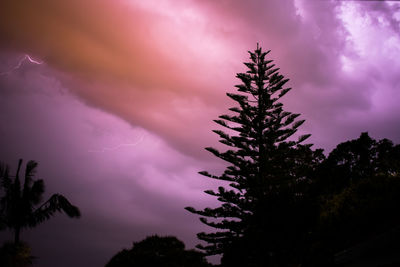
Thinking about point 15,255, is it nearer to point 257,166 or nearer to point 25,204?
point 25,204

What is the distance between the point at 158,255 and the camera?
2080 cm

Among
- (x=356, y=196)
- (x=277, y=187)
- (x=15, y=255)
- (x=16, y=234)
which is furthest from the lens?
(x=277, y=187)

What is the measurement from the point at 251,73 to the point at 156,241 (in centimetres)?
1299

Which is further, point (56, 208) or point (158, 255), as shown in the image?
point (158, 255)

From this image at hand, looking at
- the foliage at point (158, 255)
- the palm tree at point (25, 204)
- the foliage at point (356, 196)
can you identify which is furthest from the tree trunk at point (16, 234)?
the foliage at point (158, 255)

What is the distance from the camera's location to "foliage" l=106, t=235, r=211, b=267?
66.4ft

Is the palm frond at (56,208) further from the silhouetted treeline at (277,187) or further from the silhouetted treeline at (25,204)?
the silhouetted treeline at (277,187)

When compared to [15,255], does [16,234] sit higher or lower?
higher

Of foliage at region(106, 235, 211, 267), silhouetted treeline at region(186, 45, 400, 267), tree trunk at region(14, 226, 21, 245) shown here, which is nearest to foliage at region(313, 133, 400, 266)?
silhouetted treeline at region(186, 45, 400, 267)

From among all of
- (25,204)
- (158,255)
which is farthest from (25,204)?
(158,255)

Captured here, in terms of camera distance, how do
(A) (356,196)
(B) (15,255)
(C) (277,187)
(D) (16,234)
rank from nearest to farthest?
(B) (15,255) → (D) (16,234) → (A) (356,196) → (C) (277,187)

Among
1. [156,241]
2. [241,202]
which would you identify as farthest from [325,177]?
[156,241]

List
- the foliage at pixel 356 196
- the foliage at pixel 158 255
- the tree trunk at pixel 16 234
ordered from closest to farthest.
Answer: the foliage at pixel 356 196
the tree trunk at pixel 16 234
the foliage at pixel 158 255

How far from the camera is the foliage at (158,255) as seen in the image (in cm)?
2025
